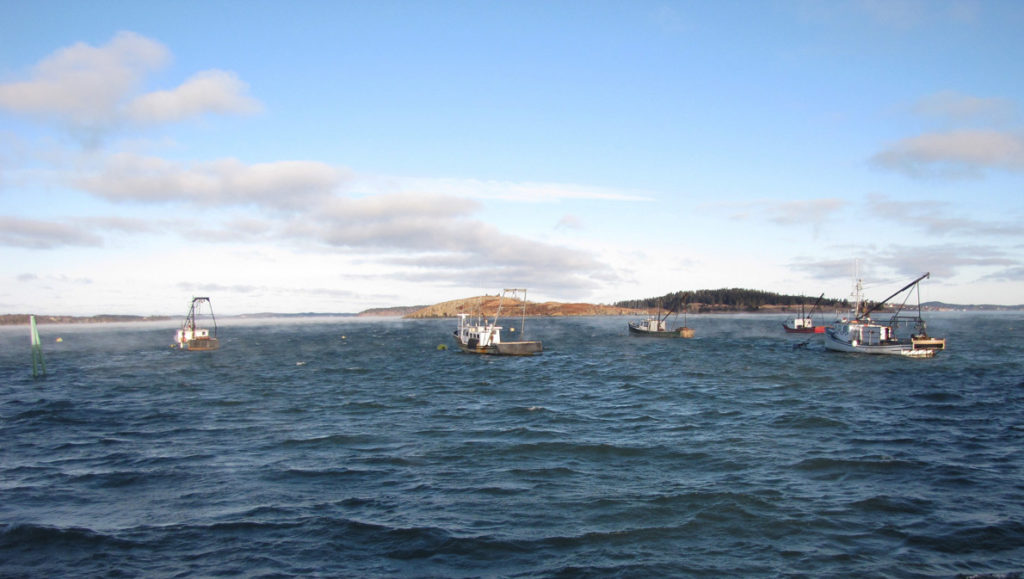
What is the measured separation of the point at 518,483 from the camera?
790 inches

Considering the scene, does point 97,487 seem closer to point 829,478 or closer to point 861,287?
point 829,478

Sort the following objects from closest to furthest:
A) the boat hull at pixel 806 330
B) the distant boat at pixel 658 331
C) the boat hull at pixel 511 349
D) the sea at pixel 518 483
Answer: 1. the sea at pixel 518 483
2. the boat hull at pixel 511 349
3. the distant boat at pixel 658 331
4. the boat hull at pixel 806 330

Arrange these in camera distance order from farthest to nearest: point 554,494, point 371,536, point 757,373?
point 757,373, point 554,494, point 371,536

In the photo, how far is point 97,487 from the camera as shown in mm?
20016

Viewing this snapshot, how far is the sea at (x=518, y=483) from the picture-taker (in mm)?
14141

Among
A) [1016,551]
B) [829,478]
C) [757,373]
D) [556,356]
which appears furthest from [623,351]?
[1016,551]

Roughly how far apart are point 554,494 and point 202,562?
9.72 metres

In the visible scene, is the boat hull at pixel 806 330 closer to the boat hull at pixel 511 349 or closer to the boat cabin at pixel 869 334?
the boat cabin at pixel 869 334

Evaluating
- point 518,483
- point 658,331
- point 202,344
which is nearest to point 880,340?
point 658,331

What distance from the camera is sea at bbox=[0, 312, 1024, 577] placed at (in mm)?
14141

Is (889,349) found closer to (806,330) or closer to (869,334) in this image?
(869,334)

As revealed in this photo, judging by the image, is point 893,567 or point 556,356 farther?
point 556,356

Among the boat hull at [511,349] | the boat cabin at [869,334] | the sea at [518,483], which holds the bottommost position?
the sea at [518,483]

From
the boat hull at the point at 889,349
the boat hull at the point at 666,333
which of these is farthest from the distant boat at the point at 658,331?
the boat hull at the point at 889,349
